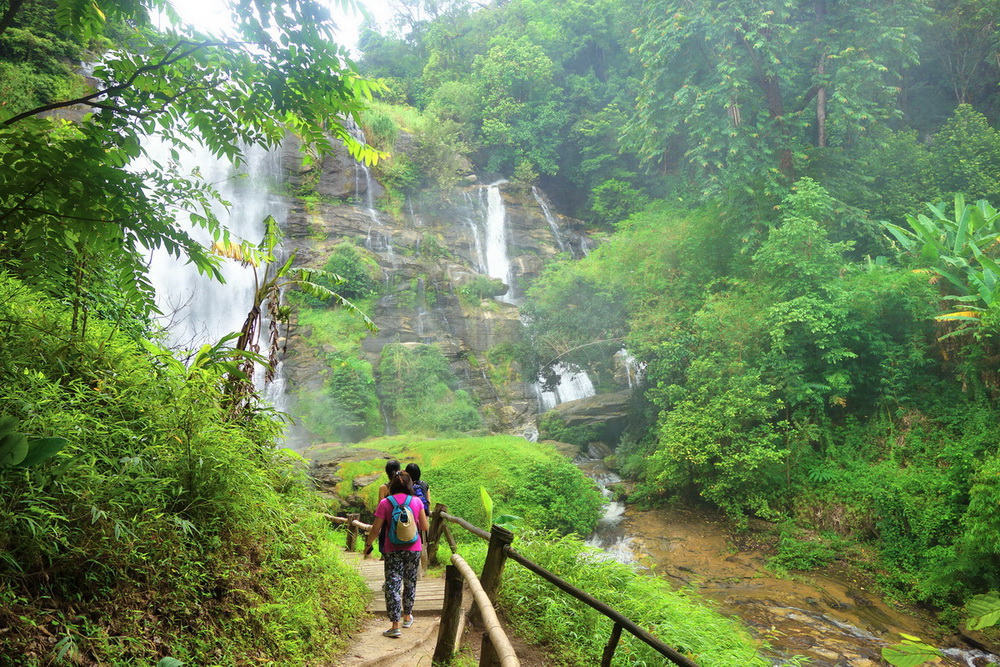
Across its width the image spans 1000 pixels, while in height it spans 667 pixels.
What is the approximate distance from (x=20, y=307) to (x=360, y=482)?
785cm

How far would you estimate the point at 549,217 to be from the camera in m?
26.1

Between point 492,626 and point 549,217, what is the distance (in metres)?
24.5

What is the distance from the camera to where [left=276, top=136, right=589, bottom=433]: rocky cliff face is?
65.3 feet

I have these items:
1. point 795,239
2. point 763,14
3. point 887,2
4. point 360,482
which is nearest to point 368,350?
point 360,482

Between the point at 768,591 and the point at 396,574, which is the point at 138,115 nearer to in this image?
the point at 396,574

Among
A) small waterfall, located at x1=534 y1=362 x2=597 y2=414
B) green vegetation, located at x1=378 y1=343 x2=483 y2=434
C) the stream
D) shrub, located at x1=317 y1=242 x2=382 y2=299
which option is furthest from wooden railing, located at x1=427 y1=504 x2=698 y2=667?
shrub, located at x1=317 y1=242 x2=382 y2=299

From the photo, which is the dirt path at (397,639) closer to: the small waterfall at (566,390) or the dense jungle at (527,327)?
the dense jungle at (527,327)

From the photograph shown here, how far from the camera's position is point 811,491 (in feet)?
36.3

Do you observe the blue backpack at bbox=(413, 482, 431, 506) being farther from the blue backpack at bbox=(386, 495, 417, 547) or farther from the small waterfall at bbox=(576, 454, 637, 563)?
the small waterfall at bbox=(576, 454, 637, 563)

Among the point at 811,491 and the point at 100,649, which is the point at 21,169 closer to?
the point at 100,649

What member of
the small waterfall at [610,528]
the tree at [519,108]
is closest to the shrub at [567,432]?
the small waterfall at [610,528]

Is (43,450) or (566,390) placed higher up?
(43,450)

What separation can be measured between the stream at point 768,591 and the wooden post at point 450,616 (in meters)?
5.32

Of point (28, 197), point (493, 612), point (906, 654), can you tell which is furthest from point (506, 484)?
point (906, 654)
